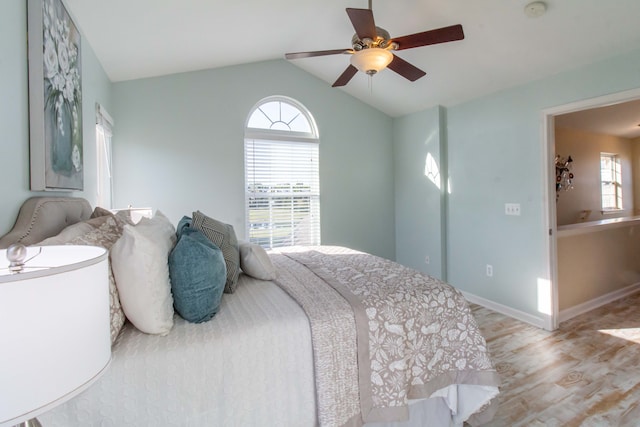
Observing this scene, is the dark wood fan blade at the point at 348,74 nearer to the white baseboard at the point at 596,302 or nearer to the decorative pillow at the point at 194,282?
the decorative pillow at the point at 194,282

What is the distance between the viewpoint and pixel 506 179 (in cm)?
318

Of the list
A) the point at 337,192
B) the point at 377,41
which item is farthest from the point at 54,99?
the point at 337,192

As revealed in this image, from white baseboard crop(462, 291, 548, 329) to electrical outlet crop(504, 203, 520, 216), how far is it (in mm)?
976

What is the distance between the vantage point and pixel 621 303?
352 cm

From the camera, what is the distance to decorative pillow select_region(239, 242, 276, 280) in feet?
6.28

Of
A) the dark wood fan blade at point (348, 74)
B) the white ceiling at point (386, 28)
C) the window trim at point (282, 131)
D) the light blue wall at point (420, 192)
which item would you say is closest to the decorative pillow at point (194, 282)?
the white ceiling at point (386, 28)

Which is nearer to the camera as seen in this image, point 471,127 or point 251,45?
point 251,45

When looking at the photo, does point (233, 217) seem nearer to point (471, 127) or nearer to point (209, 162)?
point (209, 162)

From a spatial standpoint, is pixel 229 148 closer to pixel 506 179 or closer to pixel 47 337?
pixel 506 179

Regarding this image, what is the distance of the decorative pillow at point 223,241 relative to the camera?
1.70 meters

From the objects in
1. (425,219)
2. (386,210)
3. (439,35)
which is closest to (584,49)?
(439,35)

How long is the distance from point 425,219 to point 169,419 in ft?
11.8

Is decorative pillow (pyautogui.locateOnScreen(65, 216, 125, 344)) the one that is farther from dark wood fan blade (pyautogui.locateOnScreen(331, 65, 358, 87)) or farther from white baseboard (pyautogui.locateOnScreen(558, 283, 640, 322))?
white baseboard (pyautogui.locateOnScreen(558, 283, 640, 322))

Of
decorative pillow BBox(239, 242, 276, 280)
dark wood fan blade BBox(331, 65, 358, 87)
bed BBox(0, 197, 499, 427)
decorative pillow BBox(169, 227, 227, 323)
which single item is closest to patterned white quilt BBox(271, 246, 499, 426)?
bed BBox(0, 197, 499, 427)
